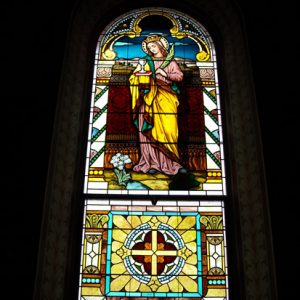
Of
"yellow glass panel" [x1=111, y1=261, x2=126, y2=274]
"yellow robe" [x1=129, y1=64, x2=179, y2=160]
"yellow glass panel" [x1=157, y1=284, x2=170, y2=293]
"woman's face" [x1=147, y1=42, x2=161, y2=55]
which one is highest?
"woman's face" [x1=147, y1=42, x2=161, y2=55]

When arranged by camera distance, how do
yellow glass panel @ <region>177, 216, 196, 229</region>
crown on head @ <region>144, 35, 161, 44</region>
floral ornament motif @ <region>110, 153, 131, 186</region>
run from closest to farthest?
1. yellow glass panel @ <region>177, 216, 196, 229</region>
2. floral ornament motif @ <region>110, 153, 131, 186</region>
3. crown on head @ <region>144, 35, 161, 44</region>

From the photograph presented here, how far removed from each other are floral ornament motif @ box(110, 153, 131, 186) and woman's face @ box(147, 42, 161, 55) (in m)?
1.36

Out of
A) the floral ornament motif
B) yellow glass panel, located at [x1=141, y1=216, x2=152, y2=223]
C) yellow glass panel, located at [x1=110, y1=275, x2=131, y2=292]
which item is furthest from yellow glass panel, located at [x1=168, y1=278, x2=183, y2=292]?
the floral ornament motif

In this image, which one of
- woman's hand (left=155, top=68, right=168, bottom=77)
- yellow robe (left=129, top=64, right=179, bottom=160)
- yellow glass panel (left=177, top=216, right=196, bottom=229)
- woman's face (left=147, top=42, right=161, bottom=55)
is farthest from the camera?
woman's face (left=147, top=42, right=161, bottom=55)

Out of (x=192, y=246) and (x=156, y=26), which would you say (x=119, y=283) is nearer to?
(x=192, y=246)

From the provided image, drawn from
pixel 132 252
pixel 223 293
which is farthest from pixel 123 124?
pixel 223 293

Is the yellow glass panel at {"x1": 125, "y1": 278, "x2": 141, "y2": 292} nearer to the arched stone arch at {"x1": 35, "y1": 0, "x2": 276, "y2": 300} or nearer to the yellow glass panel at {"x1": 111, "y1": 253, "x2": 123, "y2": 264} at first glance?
the yellow glass panel at {"x1": 111, "y1": 253, "x2": 123, "y2": 264}

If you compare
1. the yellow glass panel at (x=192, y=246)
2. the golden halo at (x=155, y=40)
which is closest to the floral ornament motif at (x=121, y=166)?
→ the yellow glass panel at (x=192, y=246)

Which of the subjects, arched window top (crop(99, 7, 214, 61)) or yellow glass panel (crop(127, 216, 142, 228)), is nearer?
yellow glass panel (crop(127, 216, 142, 228))

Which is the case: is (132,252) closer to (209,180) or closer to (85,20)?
(209,180)

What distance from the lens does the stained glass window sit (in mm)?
5871
